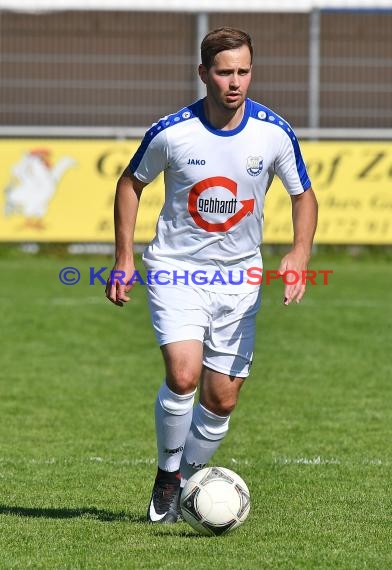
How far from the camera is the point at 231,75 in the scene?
5.70 meters

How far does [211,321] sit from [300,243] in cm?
53

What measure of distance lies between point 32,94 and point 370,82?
4837 millimetres

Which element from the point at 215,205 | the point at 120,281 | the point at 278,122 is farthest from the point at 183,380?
the point at 278,122

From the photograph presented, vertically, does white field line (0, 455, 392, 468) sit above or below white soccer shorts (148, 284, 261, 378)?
below

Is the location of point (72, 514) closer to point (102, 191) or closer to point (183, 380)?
point (183, 380)

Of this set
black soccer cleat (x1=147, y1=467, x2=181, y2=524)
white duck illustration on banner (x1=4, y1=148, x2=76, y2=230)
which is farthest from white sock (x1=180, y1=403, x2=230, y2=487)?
white duck illustration on banner (x1=4, y1=148, x2=76, y2=230)

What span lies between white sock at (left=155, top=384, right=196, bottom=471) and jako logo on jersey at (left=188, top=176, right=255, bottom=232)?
0.74 meters

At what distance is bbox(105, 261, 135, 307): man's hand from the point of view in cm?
580

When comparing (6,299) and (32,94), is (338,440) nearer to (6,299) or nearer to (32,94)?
(6,299)

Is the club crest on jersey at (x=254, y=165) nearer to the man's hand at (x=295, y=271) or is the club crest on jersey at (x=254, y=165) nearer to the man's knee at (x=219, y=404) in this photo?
the man's hand at (x=295, y=271)

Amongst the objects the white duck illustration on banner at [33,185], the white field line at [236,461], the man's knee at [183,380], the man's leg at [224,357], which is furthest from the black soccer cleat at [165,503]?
the white duck illustration on banner at [33,185]

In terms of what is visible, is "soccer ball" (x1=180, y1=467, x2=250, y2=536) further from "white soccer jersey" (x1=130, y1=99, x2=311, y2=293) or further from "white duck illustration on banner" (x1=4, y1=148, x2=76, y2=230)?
"white duck illustration on banner" (x1=4, y1=148, x2=76, y2=230)

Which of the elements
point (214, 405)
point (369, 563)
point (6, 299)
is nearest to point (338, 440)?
point (214, 405)

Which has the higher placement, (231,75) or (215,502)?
(231,75)
